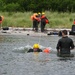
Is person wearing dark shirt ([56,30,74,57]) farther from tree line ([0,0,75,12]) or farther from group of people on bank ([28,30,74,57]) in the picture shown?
tree line ([0,0,75,12])

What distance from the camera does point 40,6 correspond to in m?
84.6

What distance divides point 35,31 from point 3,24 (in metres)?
10.3

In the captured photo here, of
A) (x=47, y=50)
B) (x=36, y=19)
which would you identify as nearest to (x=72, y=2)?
(x=36, y=19)

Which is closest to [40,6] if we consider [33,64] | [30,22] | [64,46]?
Result: [30,22]

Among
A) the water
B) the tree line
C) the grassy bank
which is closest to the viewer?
the water

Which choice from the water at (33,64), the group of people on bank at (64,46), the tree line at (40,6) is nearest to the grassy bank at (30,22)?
the tree line at (40,6)

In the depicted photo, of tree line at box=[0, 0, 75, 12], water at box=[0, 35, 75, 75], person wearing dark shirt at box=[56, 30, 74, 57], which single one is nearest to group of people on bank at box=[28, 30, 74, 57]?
person wearing dark shirt at box=[56, 30, 74, 57]

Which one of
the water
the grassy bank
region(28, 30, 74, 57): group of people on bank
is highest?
region(28, 30, 74, 57): group of people on bank

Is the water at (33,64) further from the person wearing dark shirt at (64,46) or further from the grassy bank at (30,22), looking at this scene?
the grassy bank at (30,22)

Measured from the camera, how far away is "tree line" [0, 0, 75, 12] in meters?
83.0

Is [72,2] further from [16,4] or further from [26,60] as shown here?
[26,60]

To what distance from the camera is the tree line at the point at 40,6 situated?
272 ft

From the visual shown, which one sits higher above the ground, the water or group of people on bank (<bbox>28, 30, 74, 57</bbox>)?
group of people on bank (<bbox>28, 30, 74, 57</bbox>)

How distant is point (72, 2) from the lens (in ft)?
277
